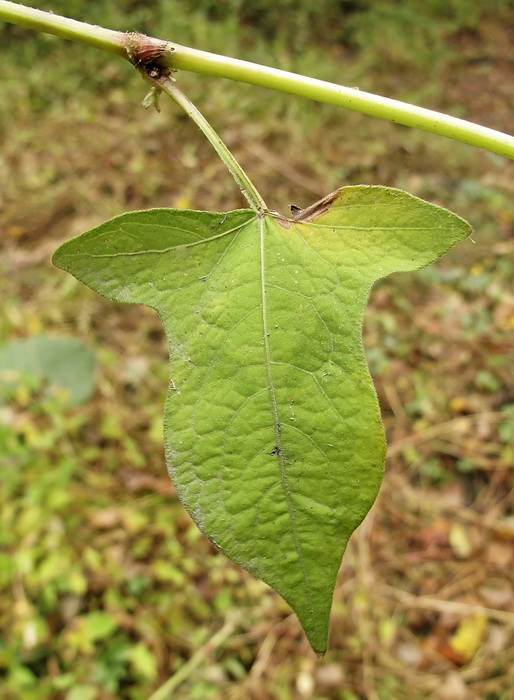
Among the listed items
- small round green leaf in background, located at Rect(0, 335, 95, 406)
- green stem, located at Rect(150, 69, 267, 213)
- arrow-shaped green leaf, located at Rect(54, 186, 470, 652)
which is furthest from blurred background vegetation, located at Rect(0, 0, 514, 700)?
green stem, located at Rect(150, 69, 267, 213)

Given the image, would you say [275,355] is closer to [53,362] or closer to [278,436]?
[278,436]

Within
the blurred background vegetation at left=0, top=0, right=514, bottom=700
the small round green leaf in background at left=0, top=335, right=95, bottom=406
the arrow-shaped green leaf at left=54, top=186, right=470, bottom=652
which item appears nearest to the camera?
the arrow-shaped green leaf at left=54, top=186, right=470, bottom=652

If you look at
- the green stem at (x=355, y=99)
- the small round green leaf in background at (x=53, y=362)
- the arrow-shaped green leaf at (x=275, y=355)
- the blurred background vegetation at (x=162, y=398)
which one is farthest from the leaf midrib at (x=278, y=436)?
the small round green leaf in background at (x=53, y=362)

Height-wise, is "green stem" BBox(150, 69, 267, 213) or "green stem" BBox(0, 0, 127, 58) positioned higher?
"green stem" BBox(0, 0, 127, 58)

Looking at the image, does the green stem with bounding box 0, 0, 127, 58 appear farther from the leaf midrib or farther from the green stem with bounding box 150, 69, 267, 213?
the leaf midrib

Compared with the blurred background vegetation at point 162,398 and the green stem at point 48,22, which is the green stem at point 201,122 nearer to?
the green stem at point 48,22
